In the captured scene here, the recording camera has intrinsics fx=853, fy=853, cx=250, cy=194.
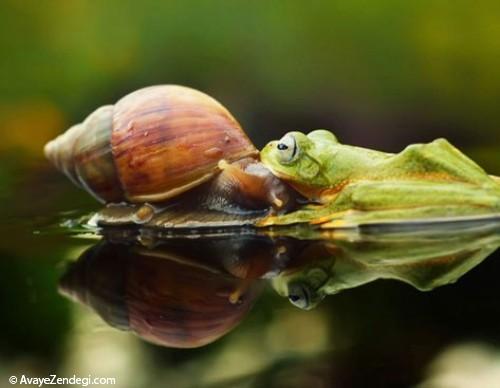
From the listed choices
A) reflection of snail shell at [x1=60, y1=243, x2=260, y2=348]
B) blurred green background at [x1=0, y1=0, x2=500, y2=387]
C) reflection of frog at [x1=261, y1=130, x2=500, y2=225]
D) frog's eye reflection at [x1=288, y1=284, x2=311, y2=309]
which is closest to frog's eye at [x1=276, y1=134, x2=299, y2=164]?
reflection of frog at [x1=261, y1=130, x2=500, y2=225]

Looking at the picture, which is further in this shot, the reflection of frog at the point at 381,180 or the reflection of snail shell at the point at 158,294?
the reflection of frog at the point at 381,180

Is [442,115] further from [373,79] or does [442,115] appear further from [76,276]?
[76,276]

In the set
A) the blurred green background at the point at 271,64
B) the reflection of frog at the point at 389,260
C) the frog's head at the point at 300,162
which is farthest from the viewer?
the blurred green background at the point at 271,64

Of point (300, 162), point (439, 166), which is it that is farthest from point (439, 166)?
point (300, 162)

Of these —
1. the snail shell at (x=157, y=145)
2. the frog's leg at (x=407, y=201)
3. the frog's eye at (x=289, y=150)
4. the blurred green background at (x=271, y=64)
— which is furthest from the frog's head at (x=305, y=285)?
the blurred green background at (x=271, y=64)

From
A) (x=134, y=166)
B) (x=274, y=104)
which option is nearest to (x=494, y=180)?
(x=134, y=166)

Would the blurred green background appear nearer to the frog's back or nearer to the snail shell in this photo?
the snail shell

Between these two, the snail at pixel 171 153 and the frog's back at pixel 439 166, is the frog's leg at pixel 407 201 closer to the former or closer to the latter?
the frog's back at pixel 439 166
